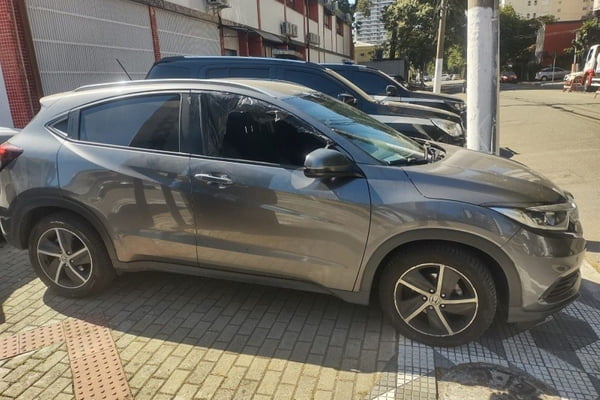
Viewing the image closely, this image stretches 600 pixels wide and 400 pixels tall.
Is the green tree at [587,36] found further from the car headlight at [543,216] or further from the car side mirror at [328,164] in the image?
the car side mirror at [328,164]

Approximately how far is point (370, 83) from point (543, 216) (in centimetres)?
681

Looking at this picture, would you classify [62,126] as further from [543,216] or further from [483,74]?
[483,74]

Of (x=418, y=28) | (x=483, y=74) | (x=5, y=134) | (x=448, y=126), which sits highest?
(x=418, y=28)

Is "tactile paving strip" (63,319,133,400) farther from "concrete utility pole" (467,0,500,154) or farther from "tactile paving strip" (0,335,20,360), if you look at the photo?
"concrete utility pole" (467,0,500,154)

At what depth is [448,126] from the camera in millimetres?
6859

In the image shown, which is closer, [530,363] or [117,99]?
[530,363]

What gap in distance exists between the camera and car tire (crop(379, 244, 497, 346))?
284cm

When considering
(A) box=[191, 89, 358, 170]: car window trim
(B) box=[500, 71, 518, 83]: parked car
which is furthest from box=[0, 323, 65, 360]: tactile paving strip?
(B) box=[500, 71, 518, 83]: parked car

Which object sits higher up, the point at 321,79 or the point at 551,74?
the point at 321,79

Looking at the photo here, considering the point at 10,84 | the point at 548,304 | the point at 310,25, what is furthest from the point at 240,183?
the point at 310,25

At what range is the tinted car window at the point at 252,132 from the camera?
3152 mm

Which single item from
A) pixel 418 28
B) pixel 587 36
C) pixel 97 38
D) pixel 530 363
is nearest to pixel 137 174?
pixel 530 363

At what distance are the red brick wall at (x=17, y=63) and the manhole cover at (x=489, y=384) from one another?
26.6 ft

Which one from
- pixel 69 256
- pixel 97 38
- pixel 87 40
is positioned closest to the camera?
pixel 69 256
